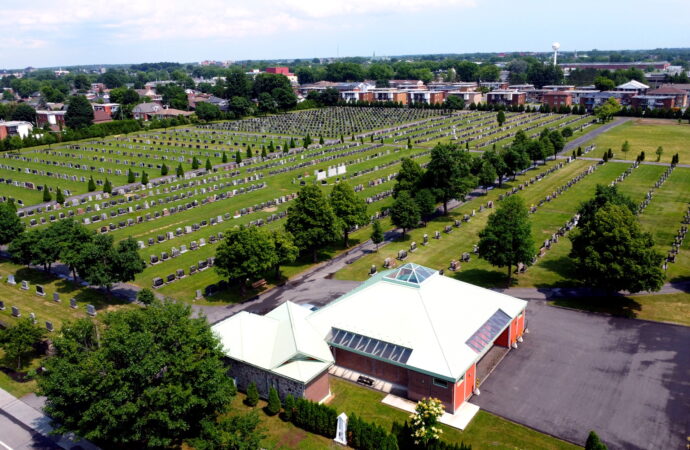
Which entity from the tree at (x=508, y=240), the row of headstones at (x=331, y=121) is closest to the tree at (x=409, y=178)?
the tree at (x=508, y=240)

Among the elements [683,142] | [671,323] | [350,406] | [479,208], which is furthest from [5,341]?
[683,142]

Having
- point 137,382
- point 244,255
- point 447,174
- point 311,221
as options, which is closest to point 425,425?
point 137,382

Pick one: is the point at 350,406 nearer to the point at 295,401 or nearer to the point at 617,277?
the point at 295,401

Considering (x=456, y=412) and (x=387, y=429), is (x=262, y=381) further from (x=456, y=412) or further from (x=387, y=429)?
(x=456, y=412)

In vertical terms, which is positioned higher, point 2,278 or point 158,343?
point 158,343

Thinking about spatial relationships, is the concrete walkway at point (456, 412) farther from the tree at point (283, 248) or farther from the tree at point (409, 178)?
the tree at point (409, 178)

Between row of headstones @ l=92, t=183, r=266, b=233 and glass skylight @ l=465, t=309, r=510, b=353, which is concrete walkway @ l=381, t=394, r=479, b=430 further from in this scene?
row of headstones @ l=92, t=183, r=266, b=233
